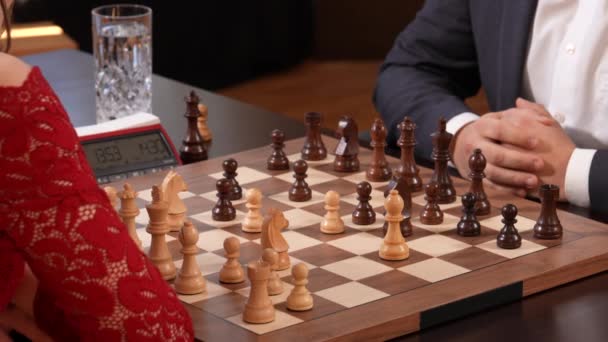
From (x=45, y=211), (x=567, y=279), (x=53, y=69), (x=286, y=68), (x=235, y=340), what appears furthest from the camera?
(x=286, y=68)

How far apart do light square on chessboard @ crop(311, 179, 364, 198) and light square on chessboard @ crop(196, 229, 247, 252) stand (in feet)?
0.87

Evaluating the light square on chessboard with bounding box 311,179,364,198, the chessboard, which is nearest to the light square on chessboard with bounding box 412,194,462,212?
the chessboard

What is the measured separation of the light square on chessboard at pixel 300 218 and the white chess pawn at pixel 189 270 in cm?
25

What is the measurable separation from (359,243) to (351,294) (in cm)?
21

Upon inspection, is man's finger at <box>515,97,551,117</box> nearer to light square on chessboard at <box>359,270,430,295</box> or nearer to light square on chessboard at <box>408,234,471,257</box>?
light square on chessboard at <box>408,234,471,257</box>

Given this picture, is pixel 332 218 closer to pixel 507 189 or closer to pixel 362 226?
pixel 362 226

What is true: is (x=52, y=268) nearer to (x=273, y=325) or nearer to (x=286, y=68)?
(x=273, y=325)

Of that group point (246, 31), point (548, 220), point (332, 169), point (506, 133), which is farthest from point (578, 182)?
point (246, 31)

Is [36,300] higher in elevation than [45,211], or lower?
lower

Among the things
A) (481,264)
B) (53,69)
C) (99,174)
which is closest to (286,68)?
(53,69)

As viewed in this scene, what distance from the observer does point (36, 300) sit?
1286 mm

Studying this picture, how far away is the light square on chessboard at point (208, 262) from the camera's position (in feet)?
4.88

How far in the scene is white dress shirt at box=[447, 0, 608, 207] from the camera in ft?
7.25

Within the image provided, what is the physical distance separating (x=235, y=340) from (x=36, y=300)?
9.2 inches
